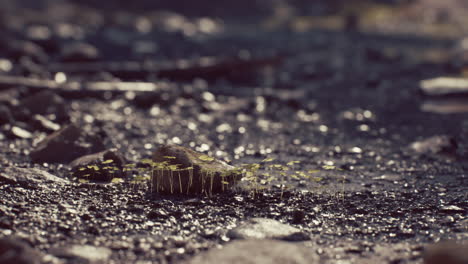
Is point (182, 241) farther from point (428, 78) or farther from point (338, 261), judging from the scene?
point (428, 78)

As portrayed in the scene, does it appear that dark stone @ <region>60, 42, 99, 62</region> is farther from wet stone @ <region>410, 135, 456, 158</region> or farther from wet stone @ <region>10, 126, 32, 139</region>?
wet stone @ <region>410, 135, 456, 158</region>

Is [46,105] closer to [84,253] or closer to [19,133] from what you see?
[19,133]

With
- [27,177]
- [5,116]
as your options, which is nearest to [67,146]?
[27,177]

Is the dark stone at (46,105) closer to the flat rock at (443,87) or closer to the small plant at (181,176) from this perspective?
the small plant at (181,176)

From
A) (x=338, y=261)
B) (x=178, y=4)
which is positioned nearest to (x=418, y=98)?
(x=338, y=261)

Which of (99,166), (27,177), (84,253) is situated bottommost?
(84,253)
